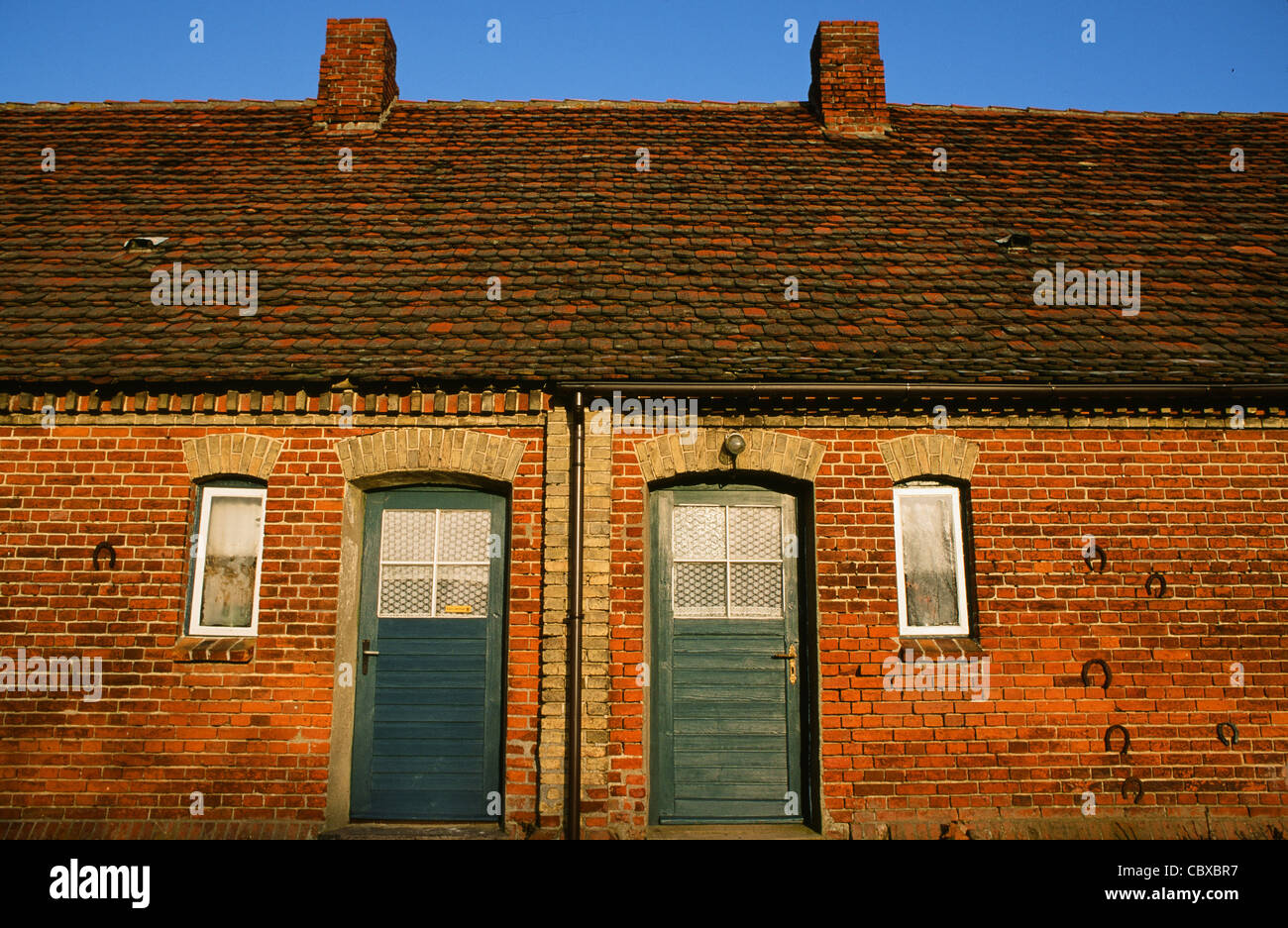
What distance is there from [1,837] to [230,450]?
3.22 metres

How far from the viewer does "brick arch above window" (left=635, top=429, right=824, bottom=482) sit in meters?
6.43

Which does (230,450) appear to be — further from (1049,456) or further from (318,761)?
(1049,456)

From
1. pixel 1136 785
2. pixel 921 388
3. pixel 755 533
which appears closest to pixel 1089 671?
pixel 1136 785

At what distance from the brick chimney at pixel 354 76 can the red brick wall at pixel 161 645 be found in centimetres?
488

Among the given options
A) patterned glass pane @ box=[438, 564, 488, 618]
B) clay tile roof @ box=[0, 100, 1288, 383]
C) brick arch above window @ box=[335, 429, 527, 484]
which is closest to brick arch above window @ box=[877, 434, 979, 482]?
clay tile roof @ box=[0, 100, 1288, 383]

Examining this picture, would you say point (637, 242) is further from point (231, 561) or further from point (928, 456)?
point (231, 561)

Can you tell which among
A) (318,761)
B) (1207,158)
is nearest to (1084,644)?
(318,761)

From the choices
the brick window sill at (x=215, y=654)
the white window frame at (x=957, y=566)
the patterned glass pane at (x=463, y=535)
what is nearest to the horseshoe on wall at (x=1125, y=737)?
the white window frame at (x=957, y=566)

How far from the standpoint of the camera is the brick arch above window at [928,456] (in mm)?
6441

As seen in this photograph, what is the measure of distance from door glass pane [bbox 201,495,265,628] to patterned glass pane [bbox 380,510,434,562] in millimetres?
1020

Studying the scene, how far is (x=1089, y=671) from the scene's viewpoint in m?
6.19

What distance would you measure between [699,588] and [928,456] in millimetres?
2156

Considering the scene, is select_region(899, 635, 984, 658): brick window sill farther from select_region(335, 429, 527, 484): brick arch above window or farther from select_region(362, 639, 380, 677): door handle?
select_region(362, 639, 380, 677): door handle

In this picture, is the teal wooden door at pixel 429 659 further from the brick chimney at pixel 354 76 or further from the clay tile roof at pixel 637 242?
the brick chimney at pixel 354 76
